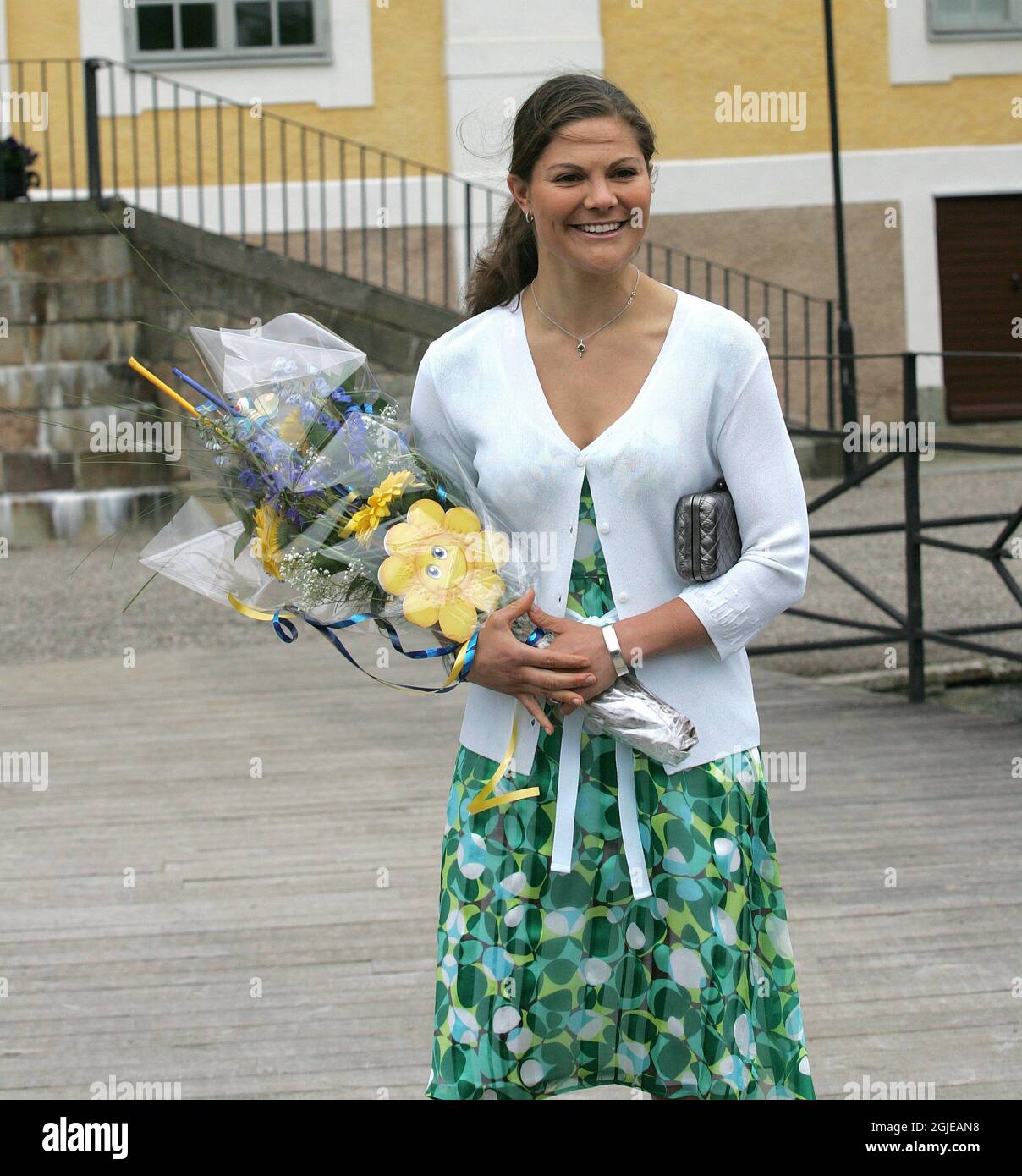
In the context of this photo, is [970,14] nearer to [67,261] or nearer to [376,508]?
[67,261]

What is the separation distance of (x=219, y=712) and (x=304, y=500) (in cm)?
522

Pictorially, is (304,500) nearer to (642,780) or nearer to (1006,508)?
(642,780)

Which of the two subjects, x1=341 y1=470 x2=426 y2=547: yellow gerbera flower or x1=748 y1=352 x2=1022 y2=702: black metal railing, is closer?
x1=341 y1=470 x2=426 y2=547: yellow gerbera flower

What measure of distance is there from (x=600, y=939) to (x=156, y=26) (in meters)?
15.8

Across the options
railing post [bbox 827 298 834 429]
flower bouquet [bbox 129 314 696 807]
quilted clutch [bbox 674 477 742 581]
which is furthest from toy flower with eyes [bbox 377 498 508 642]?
railing post [bbox 827 298 834 429]

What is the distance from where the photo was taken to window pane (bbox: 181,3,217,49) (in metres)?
16.7

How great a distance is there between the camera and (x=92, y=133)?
46.7 ft

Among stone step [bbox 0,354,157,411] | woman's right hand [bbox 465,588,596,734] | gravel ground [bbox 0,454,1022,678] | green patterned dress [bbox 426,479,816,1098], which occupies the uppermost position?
stone step [bbox 0,354,157,411]

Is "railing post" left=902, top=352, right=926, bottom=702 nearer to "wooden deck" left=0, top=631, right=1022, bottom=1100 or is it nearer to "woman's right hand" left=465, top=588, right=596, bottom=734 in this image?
"wooden deck" left=0, top=631, right=1022, bottom=1100

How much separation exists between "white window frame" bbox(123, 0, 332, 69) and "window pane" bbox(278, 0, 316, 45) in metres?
0.07

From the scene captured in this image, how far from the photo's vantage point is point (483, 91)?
661 inches

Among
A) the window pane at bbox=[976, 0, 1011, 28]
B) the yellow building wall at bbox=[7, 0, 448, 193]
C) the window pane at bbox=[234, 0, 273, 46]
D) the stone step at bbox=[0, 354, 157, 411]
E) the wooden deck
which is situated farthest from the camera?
the window pane at bbox=[976, 0, 1011, 28]

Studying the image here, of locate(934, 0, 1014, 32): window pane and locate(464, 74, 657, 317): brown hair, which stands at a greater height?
locate(934, 0, 1014, 32): window pane

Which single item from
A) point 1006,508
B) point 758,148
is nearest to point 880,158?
point 758,148
